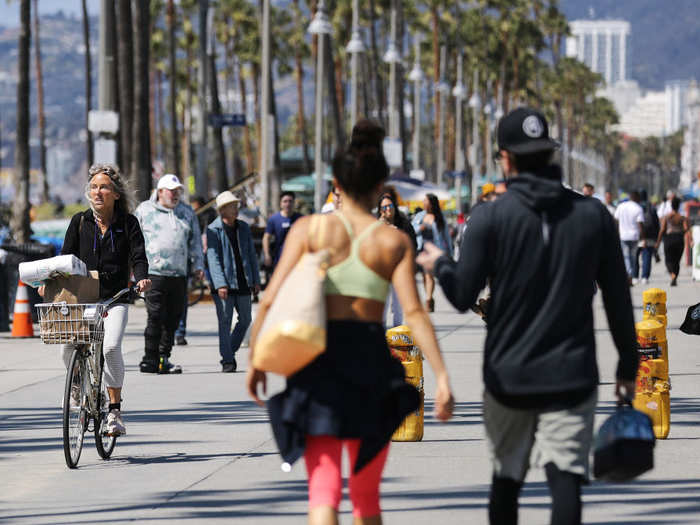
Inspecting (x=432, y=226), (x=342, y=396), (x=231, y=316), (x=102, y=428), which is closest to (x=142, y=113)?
(x=432, y=226)

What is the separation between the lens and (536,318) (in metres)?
5.16

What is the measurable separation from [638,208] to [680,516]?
20.7m

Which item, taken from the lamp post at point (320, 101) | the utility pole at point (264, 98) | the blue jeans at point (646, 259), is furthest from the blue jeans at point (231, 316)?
the lamp post at point (320, 101)

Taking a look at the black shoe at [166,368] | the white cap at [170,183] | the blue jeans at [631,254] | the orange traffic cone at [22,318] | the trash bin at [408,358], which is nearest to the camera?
the trash bin at [408,358]

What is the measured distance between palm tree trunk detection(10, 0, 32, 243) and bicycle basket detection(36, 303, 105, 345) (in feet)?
74.1

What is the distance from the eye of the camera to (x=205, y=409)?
446 inches

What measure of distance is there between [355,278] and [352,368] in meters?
0.31

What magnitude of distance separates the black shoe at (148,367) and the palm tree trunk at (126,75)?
10.2 metres

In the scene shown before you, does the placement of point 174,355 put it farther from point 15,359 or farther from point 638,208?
point 638,208

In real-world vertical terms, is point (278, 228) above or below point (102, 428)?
below

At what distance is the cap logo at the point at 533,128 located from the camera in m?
5.29

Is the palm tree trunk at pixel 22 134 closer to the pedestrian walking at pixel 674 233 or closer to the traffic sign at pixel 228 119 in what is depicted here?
the traffic sign at pixel 228 119

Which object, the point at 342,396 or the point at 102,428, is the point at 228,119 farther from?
the point at 342,396

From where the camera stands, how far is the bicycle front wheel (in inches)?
329
